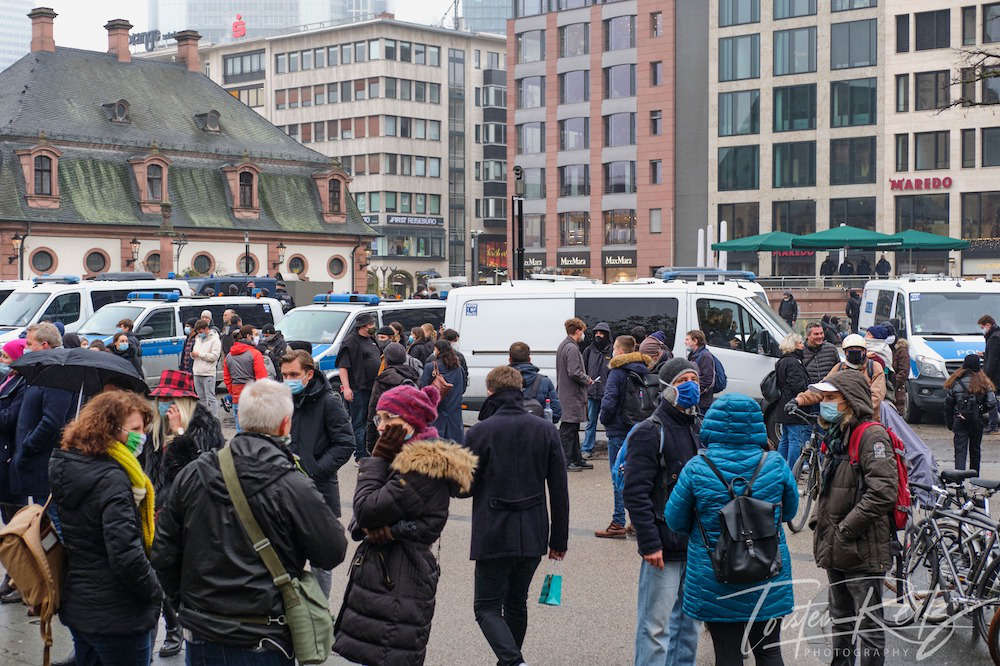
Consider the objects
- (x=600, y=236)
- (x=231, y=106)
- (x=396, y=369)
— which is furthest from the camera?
(x=600, y=236)

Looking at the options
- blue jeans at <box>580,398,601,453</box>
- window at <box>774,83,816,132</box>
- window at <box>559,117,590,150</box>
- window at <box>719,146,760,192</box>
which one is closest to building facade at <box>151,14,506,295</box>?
window at <box>559,117,590,150</box>

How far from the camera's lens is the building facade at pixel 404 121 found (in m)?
99.5

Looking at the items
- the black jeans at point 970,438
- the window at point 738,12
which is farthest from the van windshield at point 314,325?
the window at point 738,12

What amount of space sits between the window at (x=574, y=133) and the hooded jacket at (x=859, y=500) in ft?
253

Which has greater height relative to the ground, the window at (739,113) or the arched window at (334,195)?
the window at (739,113)

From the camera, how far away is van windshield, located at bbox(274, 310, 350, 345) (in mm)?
21156

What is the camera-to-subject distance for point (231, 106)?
72062 millimetres

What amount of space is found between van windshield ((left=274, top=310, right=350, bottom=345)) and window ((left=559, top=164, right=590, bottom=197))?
62.6 m

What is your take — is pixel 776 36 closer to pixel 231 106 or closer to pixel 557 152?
pixel 557 152

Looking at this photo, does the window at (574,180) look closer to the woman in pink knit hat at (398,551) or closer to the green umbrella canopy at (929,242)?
the green umbrella canopy at (929,242)

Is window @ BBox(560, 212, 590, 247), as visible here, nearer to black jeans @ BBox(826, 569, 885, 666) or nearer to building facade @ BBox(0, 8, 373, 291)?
building facade @ BBox(0, 8, 373, 291)

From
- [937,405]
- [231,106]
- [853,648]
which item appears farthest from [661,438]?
[231,106]

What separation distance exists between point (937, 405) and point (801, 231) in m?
55.4

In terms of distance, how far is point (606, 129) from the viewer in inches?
3204
